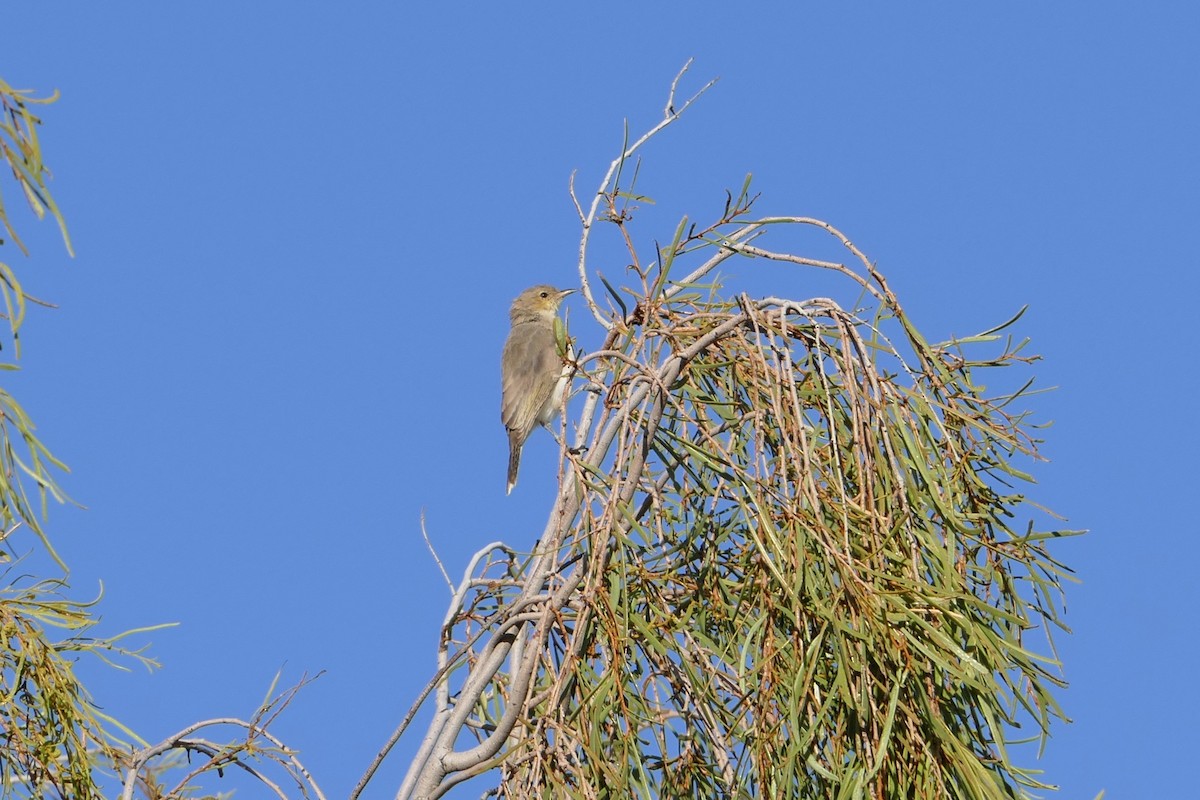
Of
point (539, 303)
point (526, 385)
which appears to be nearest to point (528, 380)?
point (526, 385)

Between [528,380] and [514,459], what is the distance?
0.55 meters

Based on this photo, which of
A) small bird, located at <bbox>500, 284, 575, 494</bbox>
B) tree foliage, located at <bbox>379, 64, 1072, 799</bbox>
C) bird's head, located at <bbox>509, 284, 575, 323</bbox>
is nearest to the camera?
tree foliage, located at <bbox>379, 64, 1072, 799</bbox>

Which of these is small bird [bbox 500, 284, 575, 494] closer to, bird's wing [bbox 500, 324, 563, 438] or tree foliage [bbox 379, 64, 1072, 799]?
bird's wing [bbox 500, 324, 563, 438]

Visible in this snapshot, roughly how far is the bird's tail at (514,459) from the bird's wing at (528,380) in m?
0.11

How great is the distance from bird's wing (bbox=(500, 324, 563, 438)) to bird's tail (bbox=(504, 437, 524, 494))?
107mm

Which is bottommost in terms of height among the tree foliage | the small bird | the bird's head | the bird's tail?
the tree foliage

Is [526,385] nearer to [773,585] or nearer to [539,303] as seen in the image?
[539,303]

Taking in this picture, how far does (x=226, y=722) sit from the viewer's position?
4660 mm

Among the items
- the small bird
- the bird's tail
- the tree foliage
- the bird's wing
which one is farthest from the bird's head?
the tree foliage

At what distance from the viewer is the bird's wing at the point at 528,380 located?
1012 cm

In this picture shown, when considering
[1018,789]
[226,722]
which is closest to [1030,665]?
[1018,789]

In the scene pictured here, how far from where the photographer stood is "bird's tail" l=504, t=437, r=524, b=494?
10.3 m

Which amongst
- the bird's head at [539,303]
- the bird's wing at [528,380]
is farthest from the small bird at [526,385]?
the bird's head at [539,303]

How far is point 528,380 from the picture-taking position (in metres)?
10.2
